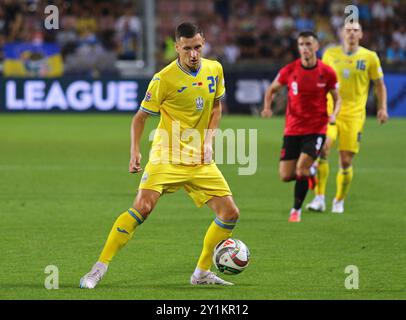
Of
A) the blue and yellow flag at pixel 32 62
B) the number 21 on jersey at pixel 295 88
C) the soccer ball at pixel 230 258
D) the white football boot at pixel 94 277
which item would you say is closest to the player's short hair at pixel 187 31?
the soccer ball at pixel 230 258

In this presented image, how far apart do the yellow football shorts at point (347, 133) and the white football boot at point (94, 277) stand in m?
5.31

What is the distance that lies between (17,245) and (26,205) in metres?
2.89

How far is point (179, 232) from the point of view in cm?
1071

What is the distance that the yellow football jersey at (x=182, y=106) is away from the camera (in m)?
7.79

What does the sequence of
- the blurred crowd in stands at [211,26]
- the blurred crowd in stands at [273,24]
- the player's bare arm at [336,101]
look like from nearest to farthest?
the player's bare arm at [336,101] < the blurred crowd in stands at [211,26] < the blurred crowd in stands at [273,24]

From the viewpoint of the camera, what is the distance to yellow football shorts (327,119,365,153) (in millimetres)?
12414

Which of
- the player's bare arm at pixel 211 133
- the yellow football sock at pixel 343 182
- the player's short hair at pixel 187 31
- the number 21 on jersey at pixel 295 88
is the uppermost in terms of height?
the player's short hair at pixel 187 31

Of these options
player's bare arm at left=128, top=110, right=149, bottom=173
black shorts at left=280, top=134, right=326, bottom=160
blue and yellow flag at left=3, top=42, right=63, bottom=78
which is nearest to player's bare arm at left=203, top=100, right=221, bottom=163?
player's bare arm at left=128, top=110, right=149, bottom=173

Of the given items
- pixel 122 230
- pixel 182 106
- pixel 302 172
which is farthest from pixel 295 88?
pixel 122 230

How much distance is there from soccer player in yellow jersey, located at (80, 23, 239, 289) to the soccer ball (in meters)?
0.06

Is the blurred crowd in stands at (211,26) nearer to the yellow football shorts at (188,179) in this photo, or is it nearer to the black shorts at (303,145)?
the black shorts at (303,145)

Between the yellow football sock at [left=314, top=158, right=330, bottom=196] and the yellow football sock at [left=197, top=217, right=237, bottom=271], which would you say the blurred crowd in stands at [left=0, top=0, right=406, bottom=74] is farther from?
the yellow football sock at [left=197, top=217, right=237, bottom=271]

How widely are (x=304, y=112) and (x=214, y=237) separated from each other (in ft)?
13.0
